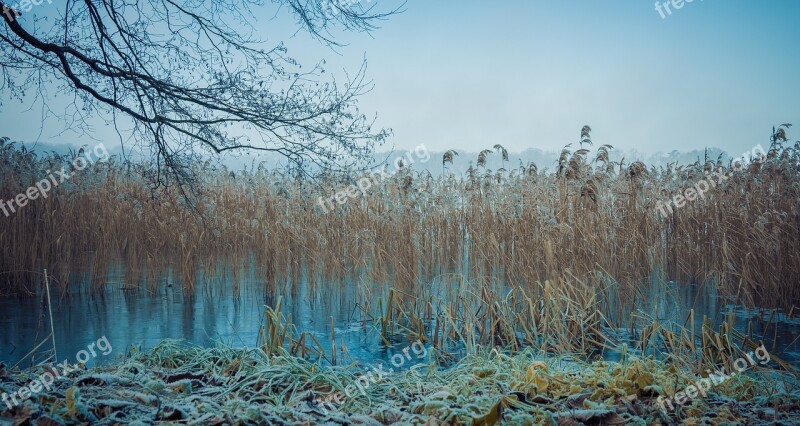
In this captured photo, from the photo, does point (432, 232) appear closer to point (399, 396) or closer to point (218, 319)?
point (218, 319)

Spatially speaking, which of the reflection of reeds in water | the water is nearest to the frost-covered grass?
the water

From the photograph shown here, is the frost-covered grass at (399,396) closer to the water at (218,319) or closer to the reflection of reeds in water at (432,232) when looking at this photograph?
the water at (218,319)

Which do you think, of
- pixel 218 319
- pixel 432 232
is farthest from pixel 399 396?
pixel 432 232

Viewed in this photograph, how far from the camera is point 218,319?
21.5 ft

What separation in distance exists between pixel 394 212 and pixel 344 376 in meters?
4.24

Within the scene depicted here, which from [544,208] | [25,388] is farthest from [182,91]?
[544,208]

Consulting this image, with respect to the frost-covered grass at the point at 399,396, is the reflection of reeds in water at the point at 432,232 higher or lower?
higher

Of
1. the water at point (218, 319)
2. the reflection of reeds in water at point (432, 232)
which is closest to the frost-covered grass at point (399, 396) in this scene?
the water at point (218, 319)

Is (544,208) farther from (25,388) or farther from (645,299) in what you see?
(25,388)

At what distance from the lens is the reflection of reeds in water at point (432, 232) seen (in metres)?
6.66

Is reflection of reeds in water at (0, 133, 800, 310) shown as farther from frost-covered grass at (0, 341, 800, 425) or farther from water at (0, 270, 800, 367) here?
frost-covered grass at (0, 341, 800, 425)

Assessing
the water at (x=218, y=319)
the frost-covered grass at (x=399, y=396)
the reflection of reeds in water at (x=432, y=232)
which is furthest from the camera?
the reflection of reeds in water at (x=432, y=232)

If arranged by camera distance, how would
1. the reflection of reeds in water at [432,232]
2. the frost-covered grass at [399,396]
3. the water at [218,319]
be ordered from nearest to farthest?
1. the frost-covered grass at [399,396]
2. the water at [218,319]
3. the reflection of reeds in water at [432,232]

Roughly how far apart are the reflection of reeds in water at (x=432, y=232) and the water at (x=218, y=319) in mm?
243
